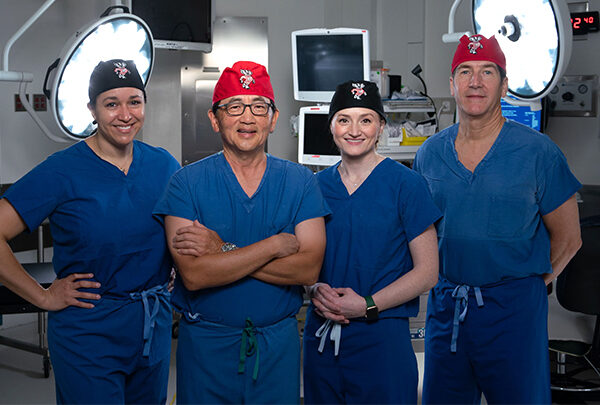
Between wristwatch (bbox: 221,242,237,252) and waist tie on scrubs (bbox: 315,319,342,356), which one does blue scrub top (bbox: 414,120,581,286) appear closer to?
waist tie on scrubs (bbox: 315,319,342,356)

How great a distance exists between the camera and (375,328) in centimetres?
173

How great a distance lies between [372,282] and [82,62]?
1.23 meters

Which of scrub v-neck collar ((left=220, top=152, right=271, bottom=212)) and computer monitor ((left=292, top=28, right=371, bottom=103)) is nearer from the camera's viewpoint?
scrub v-neck collar ((left=220, top=152, right=271, bottom=212))

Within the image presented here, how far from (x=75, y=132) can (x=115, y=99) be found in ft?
1.57

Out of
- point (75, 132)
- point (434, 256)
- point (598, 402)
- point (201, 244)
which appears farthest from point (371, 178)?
point (598, 402)

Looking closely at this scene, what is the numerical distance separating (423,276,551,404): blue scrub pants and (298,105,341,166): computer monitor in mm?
2182

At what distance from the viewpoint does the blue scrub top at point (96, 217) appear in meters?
1.71

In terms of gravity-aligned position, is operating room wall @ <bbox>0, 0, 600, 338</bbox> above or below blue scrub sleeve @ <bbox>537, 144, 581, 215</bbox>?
above

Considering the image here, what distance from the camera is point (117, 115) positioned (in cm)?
177

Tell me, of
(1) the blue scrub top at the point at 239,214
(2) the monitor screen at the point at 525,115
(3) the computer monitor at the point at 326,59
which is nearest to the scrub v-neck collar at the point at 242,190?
(1) the blue scrub top at the point at 239,214

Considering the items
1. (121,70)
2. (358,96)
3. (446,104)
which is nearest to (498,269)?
(358,96)

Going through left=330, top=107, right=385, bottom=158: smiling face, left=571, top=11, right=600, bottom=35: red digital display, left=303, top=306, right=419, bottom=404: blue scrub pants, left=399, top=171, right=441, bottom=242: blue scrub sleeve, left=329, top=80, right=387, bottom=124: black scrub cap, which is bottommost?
left=303, top=306, right=419, bottom=404: blue scrub pants

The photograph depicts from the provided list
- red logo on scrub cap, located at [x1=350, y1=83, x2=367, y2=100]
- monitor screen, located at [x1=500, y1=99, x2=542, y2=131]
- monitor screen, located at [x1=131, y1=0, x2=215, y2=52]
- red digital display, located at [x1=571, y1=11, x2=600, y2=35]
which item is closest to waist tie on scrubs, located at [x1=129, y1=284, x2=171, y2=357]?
red logo on scrub cap, located at [x1=350, y1=83, x2=367, y2=100]

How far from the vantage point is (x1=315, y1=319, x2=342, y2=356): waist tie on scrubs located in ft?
5.62
